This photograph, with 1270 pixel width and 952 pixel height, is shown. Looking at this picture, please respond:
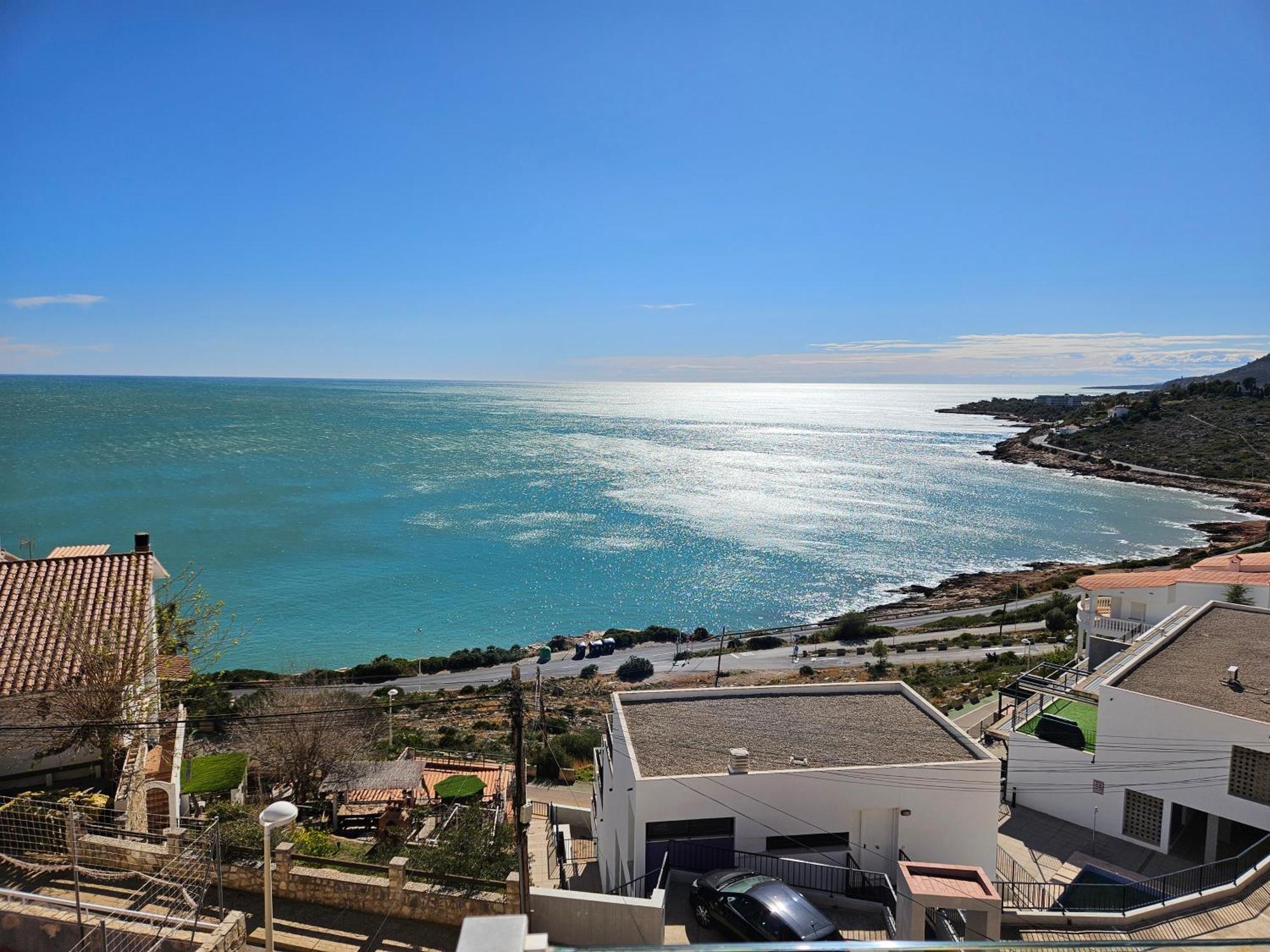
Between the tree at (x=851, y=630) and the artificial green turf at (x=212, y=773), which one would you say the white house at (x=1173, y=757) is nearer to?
the artificial green turf at (x=212, y=773)

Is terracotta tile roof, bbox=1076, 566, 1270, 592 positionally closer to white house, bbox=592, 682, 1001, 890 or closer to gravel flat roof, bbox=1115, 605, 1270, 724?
gravel flat roof, bbox=1115, 605, 1270, 724

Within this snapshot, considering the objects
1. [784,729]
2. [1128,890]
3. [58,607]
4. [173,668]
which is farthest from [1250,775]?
[58,607]

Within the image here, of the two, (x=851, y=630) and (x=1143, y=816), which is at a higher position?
(x=1143, y=816)

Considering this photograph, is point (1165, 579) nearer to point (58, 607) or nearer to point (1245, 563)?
point (1245, 563)

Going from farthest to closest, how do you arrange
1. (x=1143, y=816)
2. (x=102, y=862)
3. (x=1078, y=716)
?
(x=1078, y=716), (x=1143, y=816), (x=102, y=862)

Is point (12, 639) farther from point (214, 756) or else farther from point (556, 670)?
point (556, 670)

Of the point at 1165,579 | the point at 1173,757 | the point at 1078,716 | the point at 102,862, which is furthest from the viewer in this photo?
the point at 1165,579

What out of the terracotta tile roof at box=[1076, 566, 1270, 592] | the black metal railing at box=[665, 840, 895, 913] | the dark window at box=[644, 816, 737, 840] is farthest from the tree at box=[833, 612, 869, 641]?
the dark window at box=[644, 816, 737, 840]
